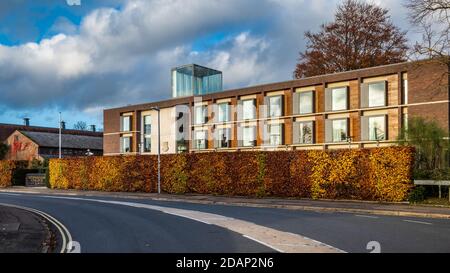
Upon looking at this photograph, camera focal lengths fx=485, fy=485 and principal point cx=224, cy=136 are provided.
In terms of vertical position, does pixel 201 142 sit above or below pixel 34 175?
above

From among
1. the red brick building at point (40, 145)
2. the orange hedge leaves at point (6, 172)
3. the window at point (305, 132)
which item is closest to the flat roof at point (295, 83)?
the window at point (305, 132)

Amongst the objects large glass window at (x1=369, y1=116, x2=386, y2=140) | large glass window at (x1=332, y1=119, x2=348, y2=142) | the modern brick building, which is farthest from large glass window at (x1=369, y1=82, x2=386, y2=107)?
large glass window at (x1=332, y1=119, x2=348, y2=142)

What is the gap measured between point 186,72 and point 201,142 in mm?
9955

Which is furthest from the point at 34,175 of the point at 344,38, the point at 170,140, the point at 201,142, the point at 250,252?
the point at 250,252

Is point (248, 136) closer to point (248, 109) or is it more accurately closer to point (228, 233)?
point (248, 109)

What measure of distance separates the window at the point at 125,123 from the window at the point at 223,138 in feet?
47.8

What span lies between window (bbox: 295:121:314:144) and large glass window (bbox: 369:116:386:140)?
18.0 feet

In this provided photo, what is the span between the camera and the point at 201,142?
175ft

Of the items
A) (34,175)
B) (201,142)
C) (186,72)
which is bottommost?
(34,175)

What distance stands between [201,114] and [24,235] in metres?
40.4

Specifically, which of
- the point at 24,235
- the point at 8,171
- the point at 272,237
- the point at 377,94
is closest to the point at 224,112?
the point at 377,94

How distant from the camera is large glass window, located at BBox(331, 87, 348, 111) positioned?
42463 mm

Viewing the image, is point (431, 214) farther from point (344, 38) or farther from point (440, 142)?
point (344, 38)

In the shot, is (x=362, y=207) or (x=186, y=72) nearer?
(x=362, y=207)
